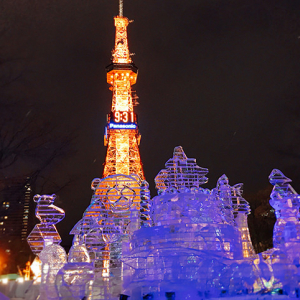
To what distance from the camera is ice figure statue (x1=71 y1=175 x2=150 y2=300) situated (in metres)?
9.35

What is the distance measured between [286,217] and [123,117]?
36120 millimetres

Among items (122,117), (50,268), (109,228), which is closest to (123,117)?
(122,117)

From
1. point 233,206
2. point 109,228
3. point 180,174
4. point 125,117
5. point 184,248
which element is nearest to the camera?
point 184,248

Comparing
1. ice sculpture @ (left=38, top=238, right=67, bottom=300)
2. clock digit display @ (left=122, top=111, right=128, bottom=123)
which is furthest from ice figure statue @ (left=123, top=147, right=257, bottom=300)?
clock digit display @ (left=122, top=111, right=128, bottom=123)

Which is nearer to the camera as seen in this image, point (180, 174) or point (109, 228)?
point (109, 228)

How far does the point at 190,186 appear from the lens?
10.2 meters

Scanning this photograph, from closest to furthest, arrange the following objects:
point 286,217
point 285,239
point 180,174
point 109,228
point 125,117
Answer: point 285,239, point 286,217, point 109,228, point 180,174, point 125,117

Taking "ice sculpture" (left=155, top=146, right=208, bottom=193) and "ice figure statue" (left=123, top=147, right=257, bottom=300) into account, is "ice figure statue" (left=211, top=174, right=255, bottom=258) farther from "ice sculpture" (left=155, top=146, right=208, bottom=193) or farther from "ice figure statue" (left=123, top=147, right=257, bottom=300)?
"ice sculpture" (left=155, top=146, right=208, bottom=193)

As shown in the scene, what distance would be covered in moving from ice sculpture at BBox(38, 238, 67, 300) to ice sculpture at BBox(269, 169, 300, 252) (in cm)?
546

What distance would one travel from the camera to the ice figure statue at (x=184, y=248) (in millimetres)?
7898

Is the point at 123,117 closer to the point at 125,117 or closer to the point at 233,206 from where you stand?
the point at 125,117

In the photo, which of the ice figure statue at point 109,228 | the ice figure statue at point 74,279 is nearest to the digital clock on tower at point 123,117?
the ice figure statue at point 109,228

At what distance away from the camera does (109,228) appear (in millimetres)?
9898

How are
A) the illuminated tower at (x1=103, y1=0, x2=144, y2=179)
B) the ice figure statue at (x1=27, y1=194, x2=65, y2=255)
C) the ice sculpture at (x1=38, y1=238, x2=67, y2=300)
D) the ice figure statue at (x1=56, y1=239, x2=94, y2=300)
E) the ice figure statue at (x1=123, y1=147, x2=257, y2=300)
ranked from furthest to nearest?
the illuminated tower at (x1=103, y1=0, x2=144, y2=179) → the ice figure statue at (x1=27, y1=194, x2=65, y2=255) → the ice sculpture at (x1=38, y1=238, x2=67, y2=300) → the ice figure statue at (x1=123, y1=147, x2=257, y2=300) → the ice figure statue at (x1=56, y1=239, x2=94, y2=300)
